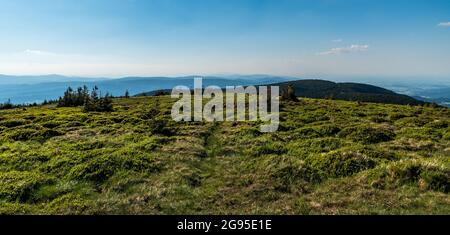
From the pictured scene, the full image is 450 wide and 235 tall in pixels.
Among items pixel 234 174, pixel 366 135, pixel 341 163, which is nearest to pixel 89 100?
pixel 366 135

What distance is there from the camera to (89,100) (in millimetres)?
65250

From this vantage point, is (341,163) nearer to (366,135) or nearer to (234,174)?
(234,174)

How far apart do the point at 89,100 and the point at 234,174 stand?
175ft

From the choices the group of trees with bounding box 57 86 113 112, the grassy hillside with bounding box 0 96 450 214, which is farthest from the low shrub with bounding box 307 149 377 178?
the group of trees with bounding box 57 86 113 112

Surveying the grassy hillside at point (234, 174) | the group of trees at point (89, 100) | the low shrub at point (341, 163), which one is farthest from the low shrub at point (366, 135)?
the group of trees at point (89, 100)

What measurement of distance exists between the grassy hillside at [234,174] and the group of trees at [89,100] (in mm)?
32248

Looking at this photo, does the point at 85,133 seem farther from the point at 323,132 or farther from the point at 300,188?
the point at 300,188

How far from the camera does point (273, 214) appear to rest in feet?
44.5

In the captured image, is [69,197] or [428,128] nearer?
[69,197]

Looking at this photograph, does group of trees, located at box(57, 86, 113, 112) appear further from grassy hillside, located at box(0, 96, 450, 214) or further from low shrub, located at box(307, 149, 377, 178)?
low shrub, located at box(307, 149, 377, 178)

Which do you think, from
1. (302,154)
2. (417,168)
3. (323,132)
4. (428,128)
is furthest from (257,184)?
(428,128)

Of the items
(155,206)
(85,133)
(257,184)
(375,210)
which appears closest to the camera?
(375,210)
